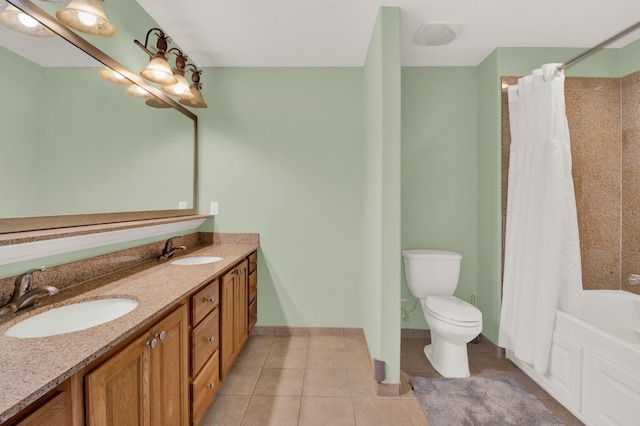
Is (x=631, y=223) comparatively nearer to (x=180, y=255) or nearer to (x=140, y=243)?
(x=180, y=255)

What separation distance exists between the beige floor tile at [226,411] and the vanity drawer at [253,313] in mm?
623

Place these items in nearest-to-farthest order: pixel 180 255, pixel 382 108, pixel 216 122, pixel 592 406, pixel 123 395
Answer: pixel 123 395
pixel 592 406
pixel 382 108
pixel 180 255
pixel 216 122

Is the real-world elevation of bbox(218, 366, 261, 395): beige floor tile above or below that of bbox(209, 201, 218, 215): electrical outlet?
below

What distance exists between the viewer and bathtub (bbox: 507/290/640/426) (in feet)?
4.35

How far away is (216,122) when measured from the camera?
2.54 m

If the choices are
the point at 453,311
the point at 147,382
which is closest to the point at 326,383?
the point at 453,311

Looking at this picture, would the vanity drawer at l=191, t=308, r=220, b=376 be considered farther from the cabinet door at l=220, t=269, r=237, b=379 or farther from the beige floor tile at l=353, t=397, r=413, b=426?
the beige floor tile at l=353, t=397, r=413, b=426

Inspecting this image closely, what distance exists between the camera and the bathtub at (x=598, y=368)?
1.33 m

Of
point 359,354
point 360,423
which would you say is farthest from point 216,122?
point 360,423

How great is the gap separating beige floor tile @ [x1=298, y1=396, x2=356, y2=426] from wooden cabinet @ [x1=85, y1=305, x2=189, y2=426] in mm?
681

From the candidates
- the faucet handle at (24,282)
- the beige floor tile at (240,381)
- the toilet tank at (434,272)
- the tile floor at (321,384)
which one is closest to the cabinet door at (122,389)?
the faucet handle at (24,282)

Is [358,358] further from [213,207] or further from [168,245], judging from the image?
[213,207]

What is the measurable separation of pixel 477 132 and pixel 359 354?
224 centimetres

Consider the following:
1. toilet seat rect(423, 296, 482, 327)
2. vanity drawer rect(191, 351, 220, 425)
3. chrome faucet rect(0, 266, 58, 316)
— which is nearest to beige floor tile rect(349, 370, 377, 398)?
toilet seat rect(423, 296, 482, 327)
